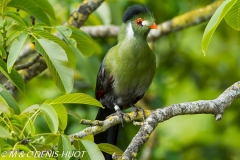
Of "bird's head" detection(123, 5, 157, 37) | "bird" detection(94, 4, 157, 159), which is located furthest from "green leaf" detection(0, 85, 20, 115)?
"bird's head" detection(123, 5, 157, 37)

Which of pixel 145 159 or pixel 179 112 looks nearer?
pixel 179 112

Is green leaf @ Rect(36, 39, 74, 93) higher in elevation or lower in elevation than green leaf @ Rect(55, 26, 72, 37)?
lower

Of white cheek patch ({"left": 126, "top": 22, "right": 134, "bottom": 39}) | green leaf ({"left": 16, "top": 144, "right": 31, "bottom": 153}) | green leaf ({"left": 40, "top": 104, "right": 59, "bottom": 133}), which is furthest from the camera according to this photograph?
white cheek patch ({"left": 126, "top": 22, "right": 134, "bottom": 39})

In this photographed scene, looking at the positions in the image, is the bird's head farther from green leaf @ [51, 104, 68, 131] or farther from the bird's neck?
green leaf @ [51, 104, 68, 131]

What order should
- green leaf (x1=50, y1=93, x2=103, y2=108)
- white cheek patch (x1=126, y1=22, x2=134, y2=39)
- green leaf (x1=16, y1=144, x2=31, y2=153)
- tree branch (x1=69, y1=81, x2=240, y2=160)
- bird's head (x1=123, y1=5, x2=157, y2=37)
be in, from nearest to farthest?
green leaf (x1=16, y1=144, x2=31, y2=153) → green leaf (x1=50, y1=93, x2=103, y2=108) → tree branch (x1=69, y1=81, x2=240, y2=160) → bird's head (x1=123, y1=5, x2=157, y2=37) → white cheek patch (x1=126, y1=22, x2=134, y2=39)

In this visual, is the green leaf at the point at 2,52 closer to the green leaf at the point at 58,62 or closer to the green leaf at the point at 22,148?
the green leaf at the point at 58,62

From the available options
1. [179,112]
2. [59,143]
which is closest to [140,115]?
[179,112]

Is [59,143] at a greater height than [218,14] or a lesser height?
lesser

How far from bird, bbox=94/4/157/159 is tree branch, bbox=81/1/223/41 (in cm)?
117

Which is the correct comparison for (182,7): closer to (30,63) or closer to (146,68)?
(146,68)

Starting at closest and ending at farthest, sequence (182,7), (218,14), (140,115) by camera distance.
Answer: (218,14) < (140,115) < (182,7)

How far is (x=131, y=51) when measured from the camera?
4641mm

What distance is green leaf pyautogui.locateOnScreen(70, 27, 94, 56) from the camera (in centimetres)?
367

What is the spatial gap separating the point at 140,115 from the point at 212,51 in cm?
467
